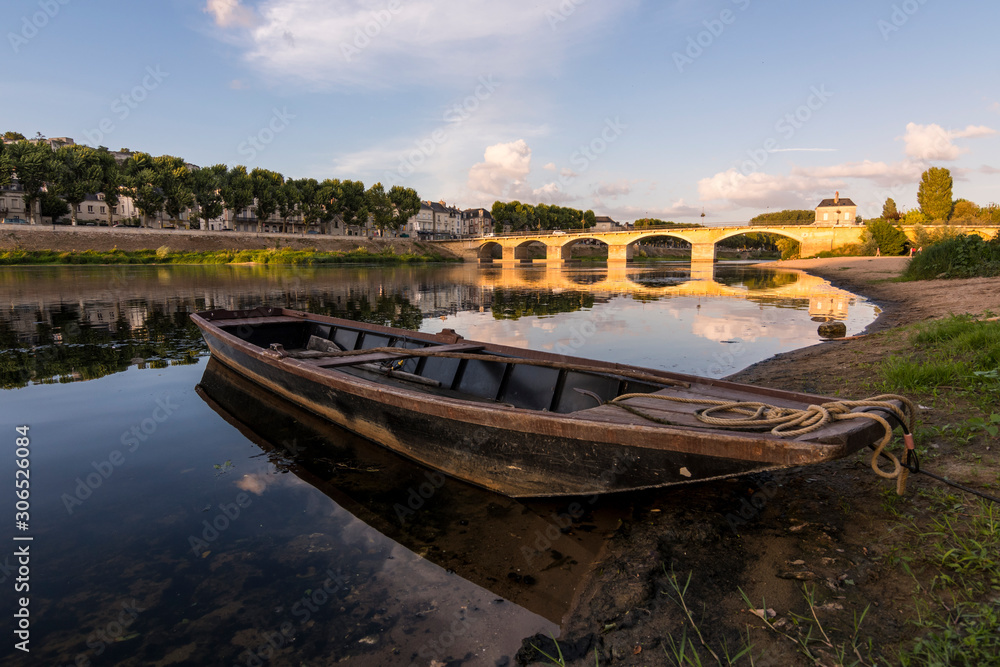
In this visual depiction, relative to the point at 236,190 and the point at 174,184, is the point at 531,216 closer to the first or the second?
the point at 236,190

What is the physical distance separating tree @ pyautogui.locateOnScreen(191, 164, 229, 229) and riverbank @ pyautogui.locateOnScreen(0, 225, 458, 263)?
2821 millimetres

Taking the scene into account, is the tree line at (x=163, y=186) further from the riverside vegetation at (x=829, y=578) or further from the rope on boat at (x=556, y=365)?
the riverside vegetation at (x=829, y=578)

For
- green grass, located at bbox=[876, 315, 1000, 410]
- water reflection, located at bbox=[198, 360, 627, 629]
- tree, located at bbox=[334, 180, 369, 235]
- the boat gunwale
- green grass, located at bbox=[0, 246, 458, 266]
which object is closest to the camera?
the boat gunwale

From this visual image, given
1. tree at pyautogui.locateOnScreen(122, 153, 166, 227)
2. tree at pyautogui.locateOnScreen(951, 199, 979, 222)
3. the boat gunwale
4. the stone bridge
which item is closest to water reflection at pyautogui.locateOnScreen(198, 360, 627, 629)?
the boat gunwale

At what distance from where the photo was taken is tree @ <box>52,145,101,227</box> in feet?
175

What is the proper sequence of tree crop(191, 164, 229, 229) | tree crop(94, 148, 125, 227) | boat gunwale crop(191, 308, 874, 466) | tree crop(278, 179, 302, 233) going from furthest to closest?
tree crop(278, 179, 302, 233) → tree crop(191, 164, 229, 229) → tree crop(94, 148, 125, 227) → boat gunwale crop(191, 308, 874, 466)

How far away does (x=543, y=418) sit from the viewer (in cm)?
360

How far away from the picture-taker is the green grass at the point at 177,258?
45094 mm

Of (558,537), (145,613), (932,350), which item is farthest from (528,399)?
(932,350)

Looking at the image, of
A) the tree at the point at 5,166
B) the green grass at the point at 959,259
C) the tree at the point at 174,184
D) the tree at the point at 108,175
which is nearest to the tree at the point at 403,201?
the tree at the point at 174,184

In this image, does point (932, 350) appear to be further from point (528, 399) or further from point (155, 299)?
point (155, 299)

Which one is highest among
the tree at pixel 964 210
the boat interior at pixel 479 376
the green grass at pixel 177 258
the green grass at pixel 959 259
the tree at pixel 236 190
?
the tree at pixel 236 190

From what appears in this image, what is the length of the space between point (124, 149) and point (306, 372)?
11113cm

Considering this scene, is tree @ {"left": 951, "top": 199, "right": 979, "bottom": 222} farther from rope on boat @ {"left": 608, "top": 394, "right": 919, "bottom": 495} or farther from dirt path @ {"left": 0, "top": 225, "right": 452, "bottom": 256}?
rope on boat @ {"left": 608, "top": 394, "right": 919, "bottom": 495}
